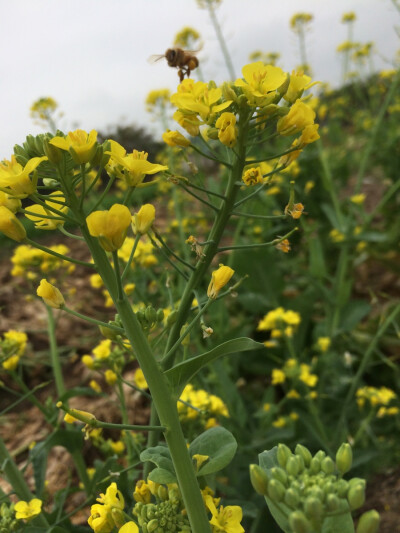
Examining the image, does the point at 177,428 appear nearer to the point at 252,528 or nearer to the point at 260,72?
the point at 260,72

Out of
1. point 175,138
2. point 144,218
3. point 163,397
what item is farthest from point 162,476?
point 175,138

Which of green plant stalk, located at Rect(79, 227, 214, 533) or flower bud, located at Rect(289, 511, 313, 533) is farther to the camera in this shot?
green plant stalk, located at Rect(79, 227, 214, 533)

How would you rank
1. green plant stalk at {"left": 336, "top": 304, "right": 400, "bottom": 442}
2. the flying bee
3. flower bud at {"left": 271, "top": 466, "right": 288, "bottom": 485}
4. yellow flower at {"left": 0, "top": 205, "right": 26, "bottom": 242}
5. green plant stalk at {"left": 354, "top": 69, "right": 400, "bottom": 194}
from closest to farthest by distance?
flower bud at {"left": 271, "top": 466, "right": 288, "bottom": 485} < yellow flower at {"left": 0, "top": 205, "right": 26, "bottom": 242} < the flying bee < green plant stalk at {"left": 336, "top": 304, "right": 400, "bottom": 442} < green plant stalk at {"left": 354, "top": 69, "right": 400, "bottom": 194}

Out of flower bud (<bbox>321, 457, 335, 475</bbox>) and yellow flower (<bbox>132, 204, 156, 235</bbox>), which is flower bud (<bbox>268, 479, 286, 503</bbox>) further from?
yellow flower (<bbox>132, 204, 156, 235</bbox>)

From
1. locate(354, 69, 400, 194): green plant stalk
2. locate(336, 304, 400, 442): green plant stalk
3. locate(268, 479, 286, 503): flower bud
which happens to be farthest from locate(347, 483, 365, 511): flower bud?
locate(354, 69, 400, 194): green plant stalk

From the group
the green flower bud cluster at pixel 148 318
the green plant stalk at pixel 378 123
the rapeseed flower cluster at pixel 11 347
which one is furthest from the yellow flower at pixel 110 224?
the green plant stalk at pixel 378 123

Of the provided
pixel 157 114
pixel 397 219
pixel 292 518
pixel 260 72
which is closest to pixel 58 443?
pixel 292 518
